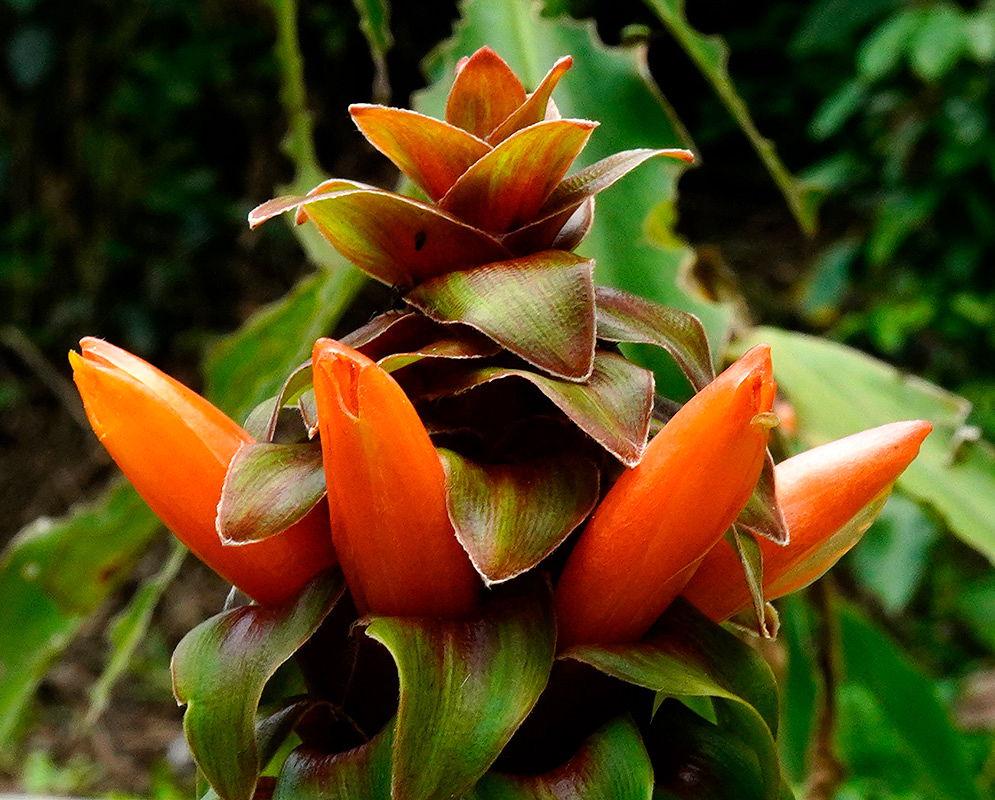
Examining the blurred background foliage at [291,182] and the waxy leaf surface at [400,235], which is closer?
the waxy leaf surface at [400,235]

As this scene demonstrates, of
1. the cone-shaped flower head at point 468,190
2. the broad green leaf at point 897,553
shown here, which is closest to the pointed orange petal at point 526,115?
the cone-shaped flower head at point 468,190

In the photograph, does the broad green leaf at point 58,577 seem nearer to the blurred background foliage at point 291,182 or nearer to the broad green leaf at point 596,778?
the broad green leaf at point 596,778

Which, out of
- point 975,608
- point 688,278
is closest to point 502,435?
point 688,278

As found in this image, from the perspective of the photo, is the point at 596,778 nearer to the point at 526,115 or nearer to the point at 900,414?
the point at 526,115

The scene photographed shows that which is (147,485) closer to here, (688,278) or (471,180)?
(471,180)

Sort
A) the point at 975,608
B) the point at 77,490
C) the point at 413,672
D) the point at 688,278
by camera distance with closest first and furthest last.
→ the point at 413,672
the point at 688,278
the point at 975,608
the point at 77,490

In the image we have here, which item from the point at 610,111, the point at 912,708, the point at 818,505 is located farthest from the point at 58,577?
the point at 912,708
